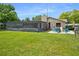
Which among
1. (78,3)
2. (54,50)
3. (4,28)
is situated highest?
(78,3)

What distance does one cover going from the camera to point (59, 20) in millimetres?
5914

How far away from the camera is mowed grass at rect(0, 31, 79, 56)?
19.0ft

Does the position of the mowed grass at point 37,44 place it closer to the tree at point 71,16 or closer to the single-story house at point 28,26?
the single-story house at point 28,26

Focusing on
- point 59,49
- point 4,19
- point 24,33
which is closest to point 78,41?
point 59,49

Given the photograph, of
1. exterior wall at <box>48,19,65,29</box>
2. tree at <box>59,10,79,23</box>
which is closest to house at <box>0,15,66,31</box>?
exterior wall at <box>48,19,65,29</box>

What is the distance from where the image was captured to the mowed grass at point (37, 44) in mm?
5781

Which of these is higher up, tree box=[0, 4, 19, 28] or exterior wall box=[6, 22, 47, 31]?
tree box=[0, 4, 19, 28]

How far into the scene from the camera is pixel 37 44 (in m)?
5.89

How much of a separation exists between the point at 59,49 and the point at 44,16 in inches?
24.7

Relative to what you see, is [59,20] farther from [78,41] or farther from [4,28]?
[4,28]

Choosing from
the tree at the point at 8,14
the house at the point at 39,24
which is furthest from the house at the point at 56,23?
the tree at the point at 8,14

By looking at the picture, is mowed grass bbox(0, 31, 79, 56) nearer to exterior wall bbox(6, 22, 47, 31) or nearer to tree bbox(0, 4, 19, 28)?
exterior wall bbox(6, 22, 47, 31)

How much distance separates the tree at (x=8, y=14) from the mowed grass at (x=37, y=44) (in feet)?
0.74

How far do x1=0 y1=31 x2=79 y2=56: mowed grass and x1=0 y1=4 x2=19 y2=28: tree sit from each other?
225 mm
